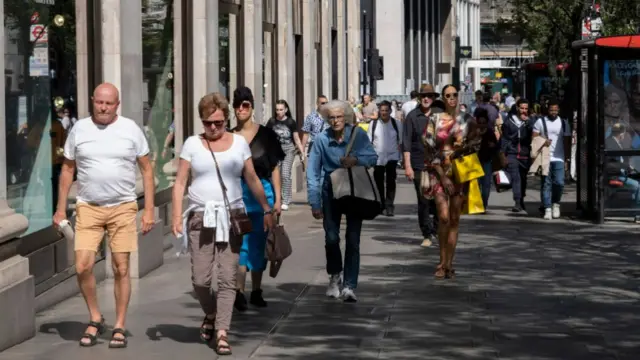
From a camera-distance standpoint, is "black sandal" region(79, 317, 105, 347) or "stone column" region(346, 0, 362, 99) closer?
"black sandal" region(79, 317, 105, 347)

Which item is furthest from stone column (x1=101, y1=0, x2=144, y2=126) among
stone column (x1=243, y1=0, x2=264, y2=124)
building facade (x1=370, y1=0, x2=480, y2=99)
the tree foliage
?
building facade (x1=370, y1=0, x2=480, y2=99)

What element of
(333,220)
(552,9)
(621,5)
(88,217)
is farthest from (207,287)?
(552,9)

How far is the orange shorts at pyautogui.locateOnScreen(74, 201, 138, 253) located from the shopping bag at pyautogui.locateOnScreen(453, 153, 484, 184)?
14.6 ft

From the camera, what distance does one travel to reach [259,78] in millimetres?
24359

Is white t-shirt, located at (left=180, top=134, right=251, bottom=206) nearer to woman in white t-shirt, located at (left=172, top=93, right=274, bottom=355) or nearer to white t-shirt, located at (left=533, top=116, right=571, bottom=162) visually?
woman in white t-shirt, located at (left=172, top=93, right=274, bottom=355)

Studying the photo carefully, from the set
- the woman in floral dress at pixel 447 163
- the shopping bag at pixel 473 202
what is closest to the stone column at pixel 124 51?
the woman in floral dress at pixel 447 163

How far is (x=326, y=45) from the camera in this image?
115ft

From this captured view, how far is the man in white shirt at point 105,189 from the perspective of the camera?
30.7 feet

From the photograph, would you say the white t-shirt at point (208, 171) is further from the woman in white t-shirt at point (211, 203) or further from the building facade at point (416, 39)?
the building facade at point (416, 39)

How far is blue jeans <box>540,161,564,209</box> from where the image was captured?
2006 centimetres

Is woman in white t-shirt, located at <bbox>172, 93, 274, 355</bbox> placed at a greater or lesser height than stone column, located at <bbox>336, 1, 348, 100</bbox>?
lesser

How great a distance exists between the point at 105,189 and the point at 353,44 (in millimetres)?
32786

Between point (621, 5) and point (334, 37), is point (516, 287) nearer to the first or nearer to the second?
point (621, 5)

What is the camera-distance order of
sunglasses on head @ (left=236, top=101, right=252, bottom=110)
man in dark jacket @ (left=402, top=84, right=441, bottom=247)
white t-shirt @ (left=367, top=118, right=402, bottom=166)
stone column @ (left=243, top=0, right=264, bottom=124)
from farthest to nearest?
stone column @ (left=243, top=0, right=264, bottom=124) → white t-shirt @ (left=367, top=118, right=402, bottom=166) → man in dark jacket @ (left=402, top=84, right=441, bottom=247) → sunglasses on head @ (left=236, top=101, right=252, bottom=110)
